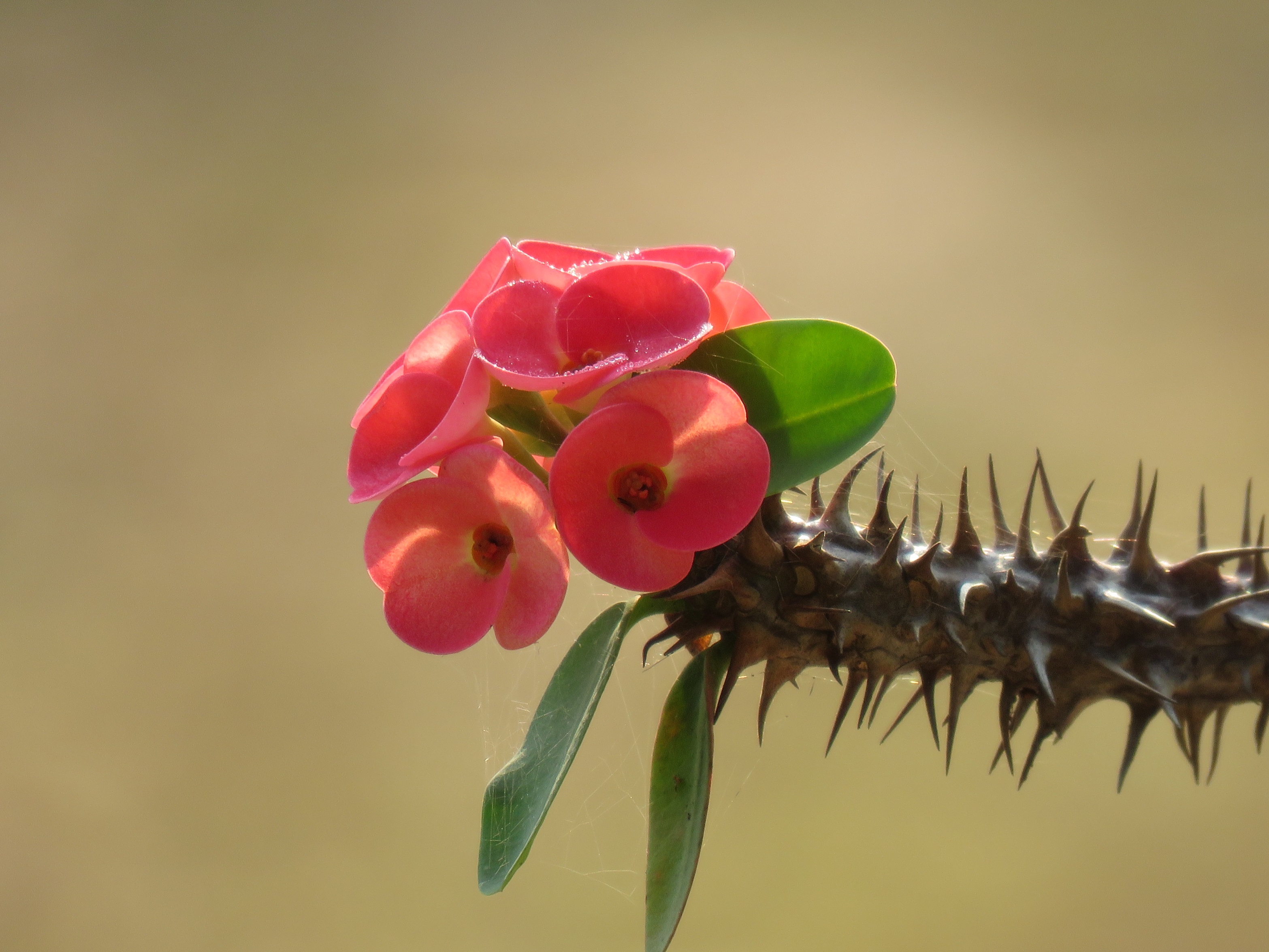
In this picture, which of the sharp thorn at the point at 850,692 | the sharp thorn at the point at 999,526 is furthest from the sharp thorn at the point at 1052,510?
the sharp thorn at the point at 850,692

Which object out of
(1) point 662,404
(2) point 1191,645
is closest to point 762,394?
(1) point 662,404

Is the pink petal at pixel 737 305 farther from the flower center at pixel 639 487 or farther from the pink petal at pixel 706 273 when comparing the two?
the flower center at pixel 639 487

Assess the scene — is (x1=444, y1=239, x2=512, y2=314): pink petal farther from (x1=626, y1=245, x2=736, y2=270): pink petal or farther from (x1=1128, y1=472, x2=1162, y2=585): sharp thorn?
(x1=1128, y1=472, x2=1162, y2=585): sharp thorn

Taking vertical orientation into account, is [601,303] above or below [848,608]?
above

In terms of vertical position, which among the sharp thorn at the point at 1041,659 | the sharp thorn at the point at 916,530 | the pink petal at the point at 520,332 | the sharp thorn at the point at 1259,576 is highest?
the pink petal at the point at 520,332

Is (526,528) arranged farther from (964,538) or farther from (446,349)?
(964,538)

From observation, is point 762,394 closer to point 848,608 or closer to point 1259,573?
point 848,608
